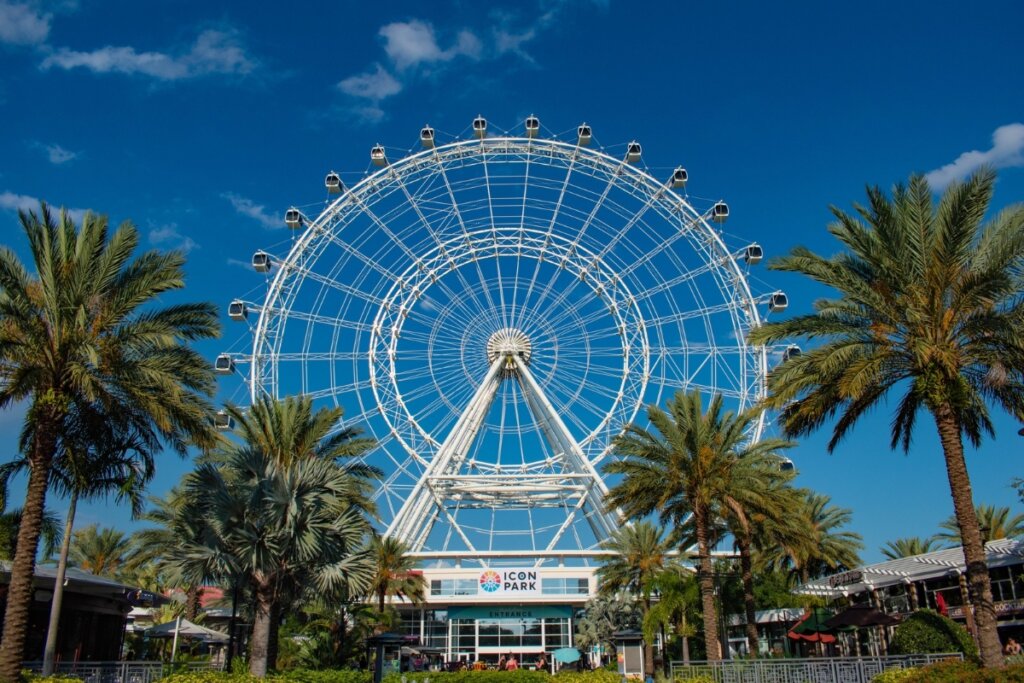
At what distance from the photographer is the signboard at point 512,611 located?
53.3 meters

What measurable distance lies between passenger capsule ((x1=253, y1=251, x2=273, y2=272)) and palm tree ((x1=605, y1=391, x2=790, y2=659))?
22.6 m

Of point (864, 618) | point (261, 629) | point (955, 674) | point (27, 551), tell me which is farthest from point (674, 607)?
point (27, 551)

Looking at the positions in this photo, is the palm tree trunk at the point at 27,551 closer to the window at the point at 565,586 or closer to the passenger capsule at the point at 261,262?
the passenger capsule at the point at 261,262

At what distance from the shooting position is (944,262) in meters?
16.8

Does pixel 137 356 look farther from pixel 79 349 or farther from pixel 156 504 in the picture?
pixel 156 504

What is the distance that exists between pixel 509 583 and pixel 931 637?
3273 centimetres

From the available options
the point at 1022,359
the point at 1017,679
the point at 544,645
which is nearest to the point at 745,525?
the point at 1022,359

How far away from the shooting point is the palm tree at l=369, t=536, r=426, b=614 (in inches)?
1430

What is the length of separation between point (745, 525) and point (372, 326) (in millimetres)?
24335

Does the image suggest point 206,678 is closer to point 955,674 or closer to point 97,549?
point 955,674

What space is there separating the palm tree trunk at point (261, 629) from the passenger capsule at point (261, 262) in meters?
23.4

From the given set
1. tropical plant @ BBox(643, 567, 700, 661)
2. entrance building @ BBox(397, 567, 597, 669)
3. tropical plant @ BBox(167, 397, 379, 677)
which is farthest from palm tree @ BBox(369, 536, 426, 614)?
tropical plant @ BBox(167, 397, 379, 677)

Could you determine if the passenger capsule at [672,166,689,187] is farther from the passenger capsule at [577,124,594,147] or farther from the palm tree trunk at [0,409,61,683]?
the palm tree trunk at [0,409,61,683]

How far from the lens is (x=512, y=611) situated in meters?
53.5
